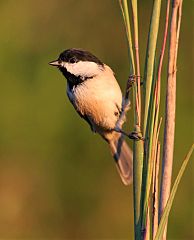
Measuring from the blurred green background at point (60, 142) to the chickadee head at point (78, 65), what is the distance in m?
0.92

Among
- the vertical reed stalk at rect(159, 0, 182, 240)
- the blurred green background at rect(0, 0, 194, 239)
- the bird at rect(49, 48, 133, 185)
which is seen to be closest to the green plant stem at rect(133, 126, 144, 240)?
the vertical reed stalk at rect(159, 0, 182, 240)

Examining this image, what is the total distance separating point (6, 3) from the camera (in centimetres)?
395

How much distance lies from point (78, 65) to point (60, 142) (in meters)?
1.08

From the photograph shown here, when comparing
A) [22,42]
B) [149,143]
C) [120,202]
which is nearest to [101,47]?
[22,42]

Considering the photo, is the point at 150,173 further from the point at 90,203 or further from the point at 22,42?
the point at 22,42

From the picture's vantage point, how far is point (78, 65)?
8.61 feet

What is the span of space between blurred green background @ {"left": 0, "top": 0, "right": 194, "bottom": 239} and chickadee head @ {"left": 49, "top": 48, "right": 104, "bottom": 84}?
92cm

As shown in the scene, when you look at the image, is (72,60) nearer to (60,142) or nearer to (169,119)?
(60,142)

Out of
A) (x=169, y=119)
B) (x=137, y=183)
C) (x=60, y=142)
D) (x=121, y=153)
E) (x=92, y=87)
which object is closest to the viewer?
(x=137, y=183)

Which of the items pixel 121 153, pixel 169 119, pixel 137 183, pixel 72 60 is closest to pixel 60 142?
pixel 121 153

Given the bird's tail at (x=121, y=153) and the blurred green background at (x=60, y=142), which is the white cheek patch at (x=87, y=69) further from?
the blurred green background at (x=60, y=142)

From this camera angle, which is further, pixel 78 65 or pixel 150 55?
pixel 78 65

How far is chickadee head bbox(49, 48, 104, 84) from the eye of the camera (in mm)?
2596

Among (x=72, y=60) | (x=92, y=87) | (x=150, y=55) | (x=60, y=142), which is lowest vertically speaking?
(x=60, y=142)
